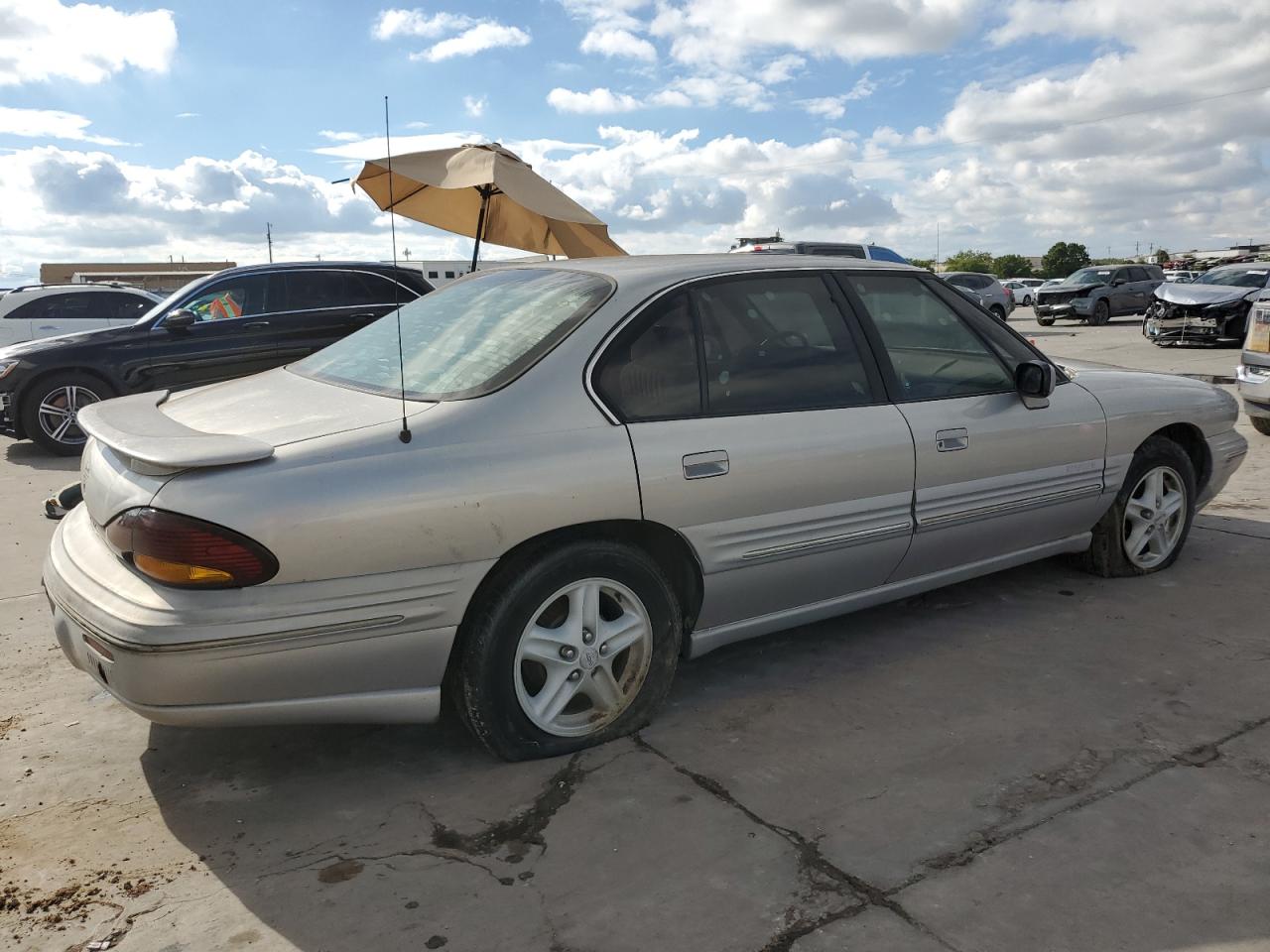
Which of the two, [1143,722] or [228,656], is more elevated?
[228,656]

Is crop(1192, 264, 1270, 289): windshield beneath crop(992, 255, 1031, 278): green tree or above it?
beneath

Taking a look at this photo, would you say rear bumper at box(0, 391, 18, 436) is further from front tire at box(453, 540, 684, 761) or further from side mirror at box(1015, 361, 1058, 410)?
side mirror at box(1015, 361, 1058, 410)

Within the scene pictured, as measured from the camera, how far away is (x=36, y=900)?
250 centimetres

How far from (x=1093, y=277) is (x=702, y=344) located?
26216 mm

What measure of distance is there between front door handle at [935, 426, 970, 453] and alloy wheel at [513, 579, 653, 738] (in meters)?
1.35

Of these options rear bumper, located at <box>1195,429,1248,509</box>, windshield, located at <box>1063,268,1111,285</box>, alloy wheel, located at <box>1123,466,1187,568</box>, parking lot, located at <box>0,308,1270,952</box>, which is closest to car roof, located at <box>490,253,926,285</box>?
parking lot, located at <box>0,308,1270,952</box>

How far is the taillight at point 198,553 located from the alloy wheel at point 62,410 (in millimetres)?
7248

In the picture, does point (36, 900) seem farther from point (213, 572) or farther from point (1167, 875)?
point (1167, 875)

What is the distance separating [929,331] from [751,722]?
66.4 inches

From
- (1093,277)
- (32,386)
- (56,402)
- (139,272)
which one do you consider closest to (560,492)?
(56,402)

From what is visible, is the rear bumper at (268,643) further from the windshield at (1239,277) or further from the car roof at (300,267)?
the windshield at (1239,277)

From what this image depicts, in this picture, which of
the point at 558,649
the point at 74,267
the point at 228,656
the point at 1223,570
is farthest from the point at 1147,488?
the point at 74,267

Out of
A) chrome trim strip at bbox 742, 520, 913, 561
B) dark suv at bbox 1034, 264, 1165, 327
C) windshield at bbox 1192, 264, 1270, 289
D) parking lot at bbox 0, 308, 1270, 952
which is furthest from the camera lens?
dark suv at bbox 1034, 264, 1165, 327

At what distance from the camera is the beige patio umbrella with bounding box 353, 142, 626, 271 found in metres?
8.68
